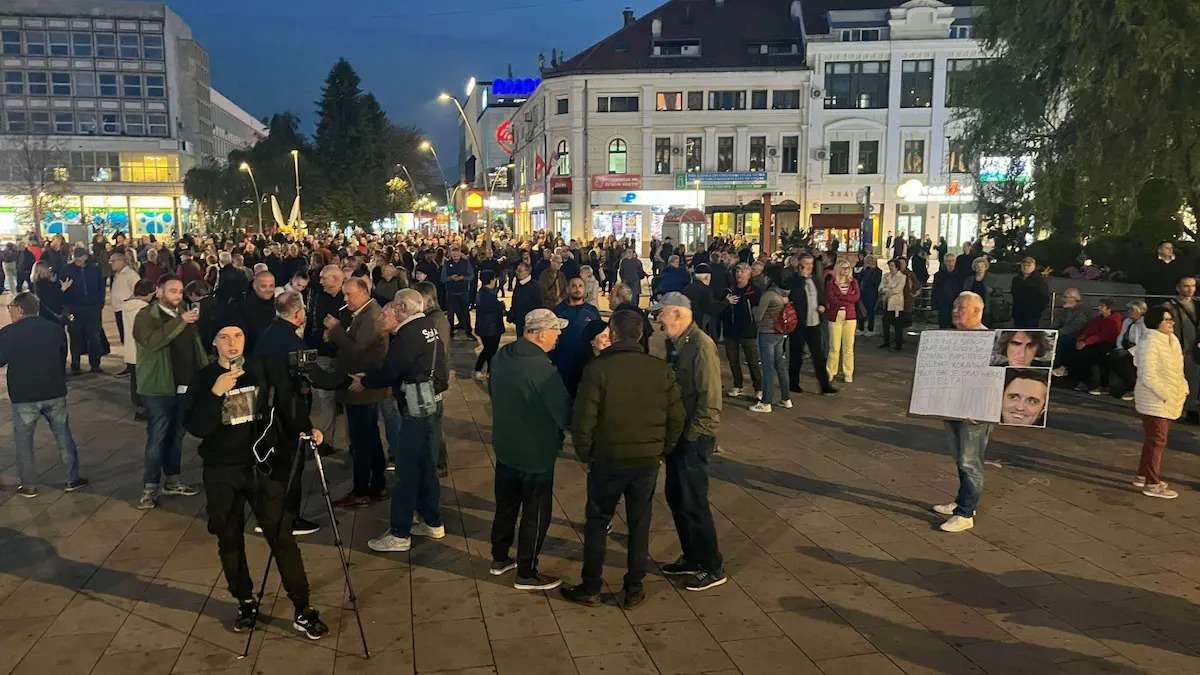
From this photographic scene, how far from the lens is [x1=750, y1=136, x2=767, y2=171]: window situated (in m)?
48.7

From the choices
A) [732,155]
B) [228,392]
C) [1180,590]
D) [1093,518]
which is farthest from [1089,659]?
[732,155]

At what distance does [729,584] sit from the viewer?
584 centimetres

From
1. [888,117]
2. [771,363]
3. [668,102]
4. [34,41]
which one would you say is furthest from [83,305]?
[34,41]

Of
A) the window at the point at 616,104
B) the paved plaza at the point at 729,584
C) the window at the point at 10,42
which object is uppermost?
the window at the point at 10,42

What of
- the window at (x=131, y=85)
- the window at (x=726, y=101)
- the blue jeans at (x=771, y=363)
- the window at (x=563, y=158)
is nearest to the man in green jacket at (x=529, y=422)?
the blue jeans at (x=771, y=363)

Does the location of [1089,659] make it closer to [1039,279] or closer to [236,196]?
[1039,279]

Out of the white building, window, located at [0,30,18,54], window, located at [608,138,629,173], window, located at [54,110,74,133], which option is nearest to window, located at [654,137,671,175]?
window, located at [608,138,629,173]

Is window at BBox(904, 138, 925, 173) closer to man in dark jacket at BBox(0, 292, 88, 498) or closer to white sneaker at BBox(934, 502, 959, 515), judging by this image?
white sneaker at BBox(934, 502, 959, 515)

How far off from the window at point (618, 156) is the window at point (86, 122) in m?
54.6

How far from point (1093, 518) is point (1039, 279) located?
656 cm

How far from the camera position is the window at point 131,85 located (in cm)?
8012

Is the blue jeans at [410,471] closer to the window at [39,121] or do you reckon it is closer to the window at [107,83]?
the window at [107,83]

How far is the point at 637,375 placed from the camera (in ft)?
16.8

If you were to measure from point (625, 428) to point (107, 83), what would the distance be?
89255 millimetres
